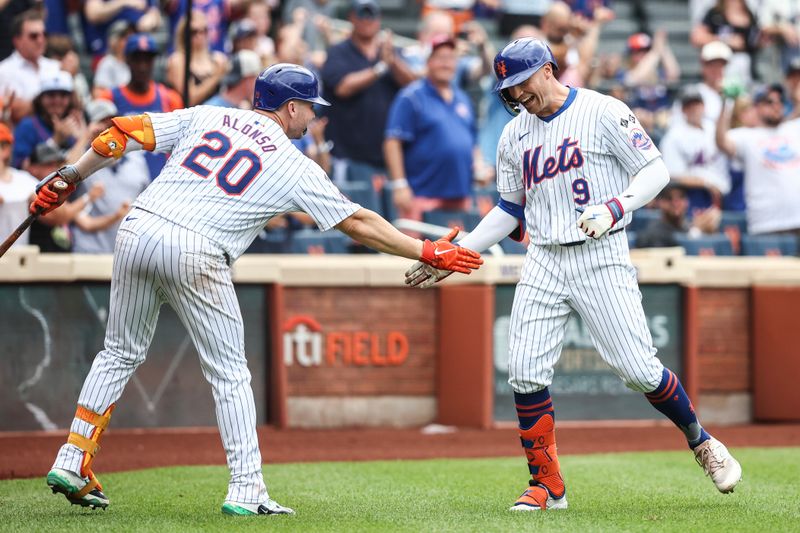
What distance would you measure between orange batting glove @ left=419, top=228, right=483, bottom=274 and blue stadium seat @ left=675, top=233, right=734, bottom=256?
20.8 ft

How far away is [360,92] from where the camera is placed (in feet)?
40.0

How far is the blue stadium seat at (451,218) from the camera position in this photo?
11.2m

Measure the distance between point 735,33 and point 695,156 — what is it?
12.8 feet

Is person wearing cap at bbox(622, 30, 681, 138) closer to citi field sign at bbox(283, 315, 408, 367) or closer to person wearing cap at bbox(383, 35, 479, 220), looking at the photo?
person wearing cap at bbox(383, 35, 479, 220)

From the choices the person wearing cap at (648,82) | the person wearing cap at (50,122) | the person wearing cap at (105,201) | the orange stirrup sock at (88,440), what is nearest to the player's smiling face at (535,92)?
the orange stirrup sock at (88,440)

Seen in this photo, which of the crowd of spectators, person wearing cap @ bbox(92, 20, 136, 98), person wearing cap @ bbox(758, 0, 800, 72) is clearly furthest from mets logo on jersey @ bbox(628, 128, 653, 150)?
person wearing cap @ bbox(758, 0, 800, 72)

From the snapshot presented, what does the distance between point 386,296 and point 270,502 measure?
14.7 feet

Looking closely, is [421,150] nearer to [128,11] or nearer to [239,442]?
[128,11]

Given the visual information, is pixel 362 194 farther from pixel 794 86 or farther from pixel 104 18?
pixel 794 86

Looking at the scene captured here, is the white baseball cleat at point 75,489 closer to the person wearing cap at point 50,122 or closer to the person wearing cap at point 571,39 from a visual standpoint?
the person wearing cap at point 50,122

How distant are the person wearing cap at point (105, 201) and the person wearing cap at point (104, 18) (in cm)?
258

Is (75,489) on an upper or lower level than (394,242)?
lower

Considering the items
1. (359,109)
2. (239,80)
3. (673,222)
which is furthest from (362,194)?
(673,222)

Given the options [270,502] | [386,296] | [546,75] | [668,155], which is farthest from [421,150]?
[270,502]
